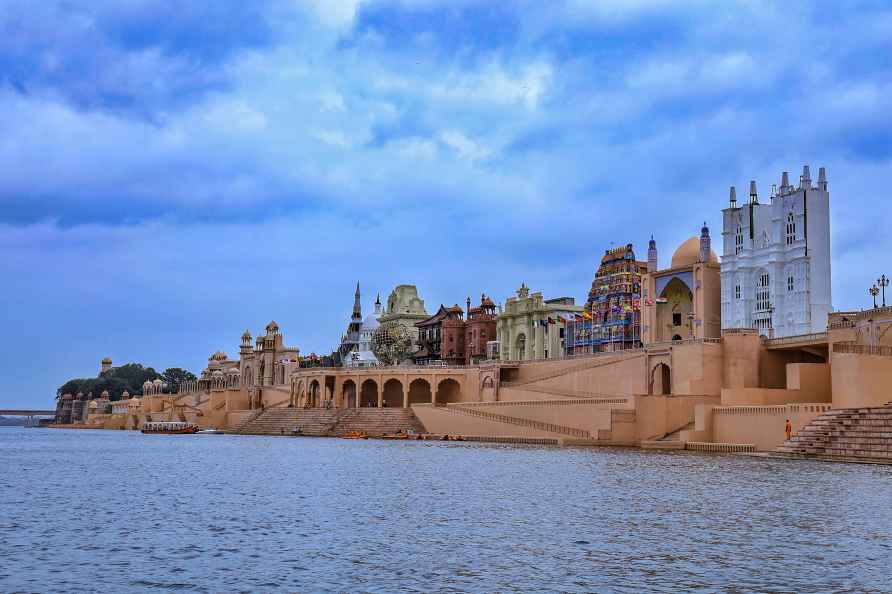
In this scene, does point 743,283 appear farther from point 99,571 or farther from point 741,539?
point 99,571

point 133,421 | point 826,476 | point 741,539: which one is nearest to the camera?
point 741,539

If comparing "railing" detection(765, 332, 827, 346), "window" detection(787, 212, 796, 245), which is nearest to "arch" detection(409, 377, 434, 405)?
"window" detection(787, 212, 796, 245)

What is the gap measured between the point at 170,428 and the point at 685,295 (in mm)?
61362

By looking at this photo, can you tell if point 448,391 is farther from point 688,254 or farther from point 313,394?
point 688,254

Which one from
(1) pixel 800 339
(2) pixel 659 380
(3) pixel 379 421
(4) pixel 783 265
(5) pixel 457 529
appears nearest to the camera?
(5) pixel 457 529

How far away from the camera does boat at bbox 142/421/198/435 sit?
113m

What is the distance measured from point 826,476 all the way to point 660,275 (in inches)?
2020

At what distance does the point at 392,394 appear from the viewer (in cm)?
10538

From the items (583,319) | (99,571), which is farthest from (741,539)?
(583,319)

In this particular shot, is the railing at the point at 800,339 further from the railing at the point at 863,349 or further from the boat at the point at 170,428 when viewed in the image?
the boat at the point at 170,428

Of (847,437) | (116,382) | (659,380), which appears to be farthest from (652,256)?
(116,382)

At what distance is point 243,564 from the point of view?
66.6 ft

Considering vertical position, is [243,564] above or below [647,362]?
below

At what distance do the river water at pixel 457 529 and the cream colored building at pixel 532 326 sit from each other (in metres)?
60.2
